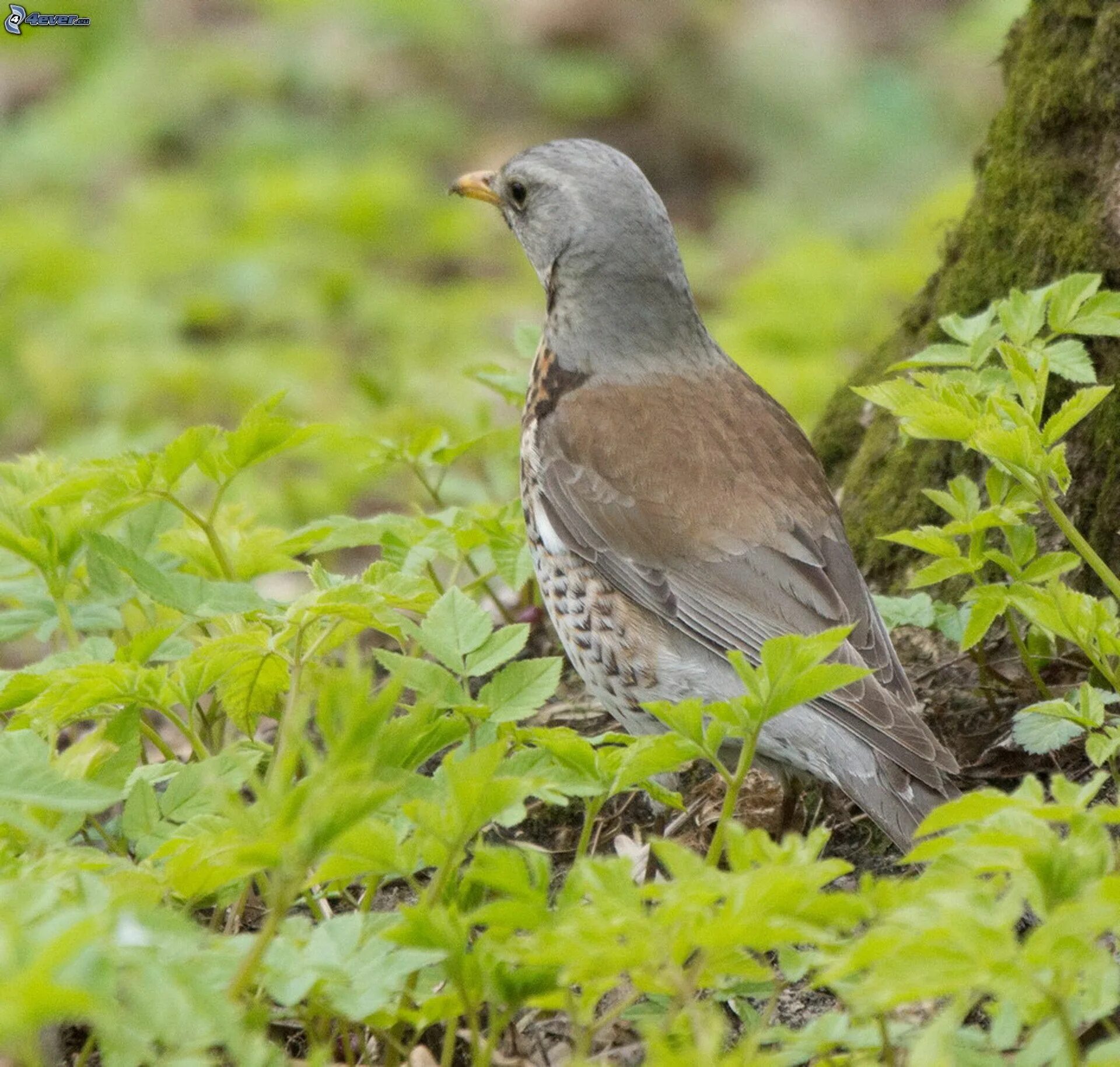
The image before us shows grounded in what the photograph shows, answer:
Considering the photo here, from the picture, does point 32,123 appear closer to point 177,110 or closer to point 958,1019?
point 177,110


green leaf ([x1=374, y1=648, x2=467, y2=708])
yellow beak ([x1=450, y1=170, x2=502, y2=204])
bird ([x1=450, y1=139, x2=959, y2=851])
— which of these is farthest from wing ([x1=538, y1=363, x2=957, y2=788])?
yellow beak ([x1=450, y1=170, x2=502, y2=204])

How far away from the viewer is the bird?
319cm

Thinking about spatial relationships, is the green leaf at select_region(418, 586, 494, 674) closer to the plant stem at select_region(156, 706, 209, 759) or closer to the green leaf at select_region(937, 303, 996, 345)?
the plant stem at select_region(156, 706, 209, 759)

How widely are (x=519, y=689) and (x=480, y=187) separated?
2.20 metres

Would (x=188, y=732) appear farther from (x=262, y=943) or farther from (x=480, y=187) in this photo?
(x=480, y=187)

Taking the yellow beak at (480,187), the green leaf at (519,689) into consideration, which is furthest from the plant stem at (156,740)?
the yellow beak at (480,187)

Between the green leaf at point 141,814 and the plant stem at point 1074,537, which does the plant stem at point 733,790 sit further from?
the green leaf at point 141,814

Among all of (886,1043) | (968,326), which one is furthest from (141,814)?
(968,326)

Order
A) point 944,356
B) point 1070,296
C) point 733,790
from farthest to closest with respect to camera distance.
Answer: point 944,356 < point 1070,296 < point 733,790

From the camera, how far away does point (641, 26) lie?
11.8 metres

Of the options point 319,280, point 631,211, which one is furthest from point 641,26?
point 631,211

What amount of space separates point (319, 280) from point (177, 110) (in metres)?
3.10

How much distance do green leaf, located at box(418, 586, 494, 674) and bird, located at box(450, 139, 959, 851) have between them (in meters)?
0.55

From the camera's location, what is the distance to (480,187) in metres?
4.61
